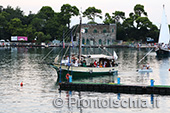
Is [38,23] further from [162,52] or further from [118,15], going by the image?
[162,52]

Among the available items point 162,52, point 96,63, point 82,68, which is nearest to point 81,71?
point 82,68

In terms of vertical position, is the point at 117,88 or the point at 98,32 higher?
the point at 98,32

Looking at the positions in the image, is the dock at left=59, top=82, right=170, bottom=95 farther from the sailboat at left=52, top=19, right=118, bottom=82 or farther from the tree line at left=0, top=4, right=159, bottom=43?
the tree line at left=0, top=4, right=159, bottom=43

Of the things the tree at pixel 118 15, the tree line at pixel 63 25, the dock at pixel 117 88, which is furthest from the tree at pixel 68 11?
the dock at pixel 117 88

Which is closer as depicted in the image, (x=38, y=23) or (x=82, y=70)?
(x=82, y=70)

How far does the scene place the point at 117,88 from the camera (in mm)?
42094

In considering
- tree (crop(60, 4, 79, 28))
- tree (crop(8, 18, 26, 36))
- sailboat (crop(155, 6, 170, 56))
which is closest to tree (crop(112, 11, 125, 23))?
tree (crop(60, 4, 79, 28))

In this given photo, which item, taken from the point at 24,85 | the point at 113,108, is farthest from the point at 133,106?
the point at 24,85

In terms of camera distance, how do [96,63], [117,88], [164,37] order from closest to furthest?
1. [117,88]
2. [96,63]
3. [164,37]

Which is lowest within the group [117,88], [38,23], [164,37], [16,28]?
[117,88]

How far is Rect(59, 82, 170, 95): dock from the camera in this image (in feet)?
134

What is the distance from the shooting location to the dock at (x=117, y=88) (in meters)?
40.9

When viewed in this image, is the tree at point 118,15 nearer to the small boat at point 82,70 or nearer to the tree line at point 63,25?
the tree line at point 63,25

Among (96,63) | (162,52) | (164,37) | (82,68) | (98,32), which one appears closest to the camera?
(82,68)
